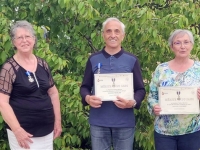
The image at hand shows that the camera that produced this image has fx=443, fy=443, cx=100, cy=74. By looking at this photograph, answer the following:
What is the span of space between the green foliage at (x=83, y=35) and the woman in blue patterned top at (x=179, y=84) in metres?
0.87

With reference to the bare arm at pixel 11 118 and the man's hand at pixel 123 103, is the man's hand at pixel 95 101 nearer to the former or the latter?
the man's hand at pixel 123 103

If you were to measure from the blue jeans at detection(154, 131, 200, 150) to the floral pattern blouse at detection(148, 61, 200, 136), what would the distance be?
0.13 ft

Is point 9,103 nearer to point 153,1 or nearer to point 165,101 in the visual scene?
point 165,101

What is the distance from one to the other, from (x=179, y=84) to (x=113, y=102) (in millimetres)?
615

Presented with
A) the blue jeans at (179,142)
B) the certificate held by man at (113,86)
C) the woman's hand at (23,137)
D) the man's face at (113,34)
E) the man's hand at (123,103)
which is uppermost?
the man's face at (113,34)

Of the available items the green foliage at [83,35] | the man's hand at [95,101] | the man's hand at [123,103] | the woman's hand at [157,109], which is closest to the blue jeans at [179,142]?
the woman's hand at [157,109]

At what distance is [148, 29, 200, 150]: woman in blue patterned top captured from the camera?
13.0 ft

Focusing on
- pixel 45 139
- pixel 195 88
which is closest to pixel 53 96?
pixel 45 139

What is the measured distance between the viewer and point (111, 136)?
4.12 m

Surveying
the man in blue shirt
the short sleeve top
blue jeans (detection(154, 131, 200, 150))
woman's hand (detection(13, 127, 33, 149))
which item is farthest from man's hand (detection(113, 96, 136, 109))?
woman's hand (detection(13, 127, 33, 149))

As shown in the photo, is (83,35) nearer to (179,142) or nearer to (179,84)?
(179,84)

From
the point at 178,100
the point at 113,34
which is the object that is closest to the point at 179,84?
the point at 178,100

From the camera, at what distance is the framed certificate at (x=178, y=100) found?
3984mm

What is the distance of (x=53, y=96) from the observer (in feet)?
13.6
